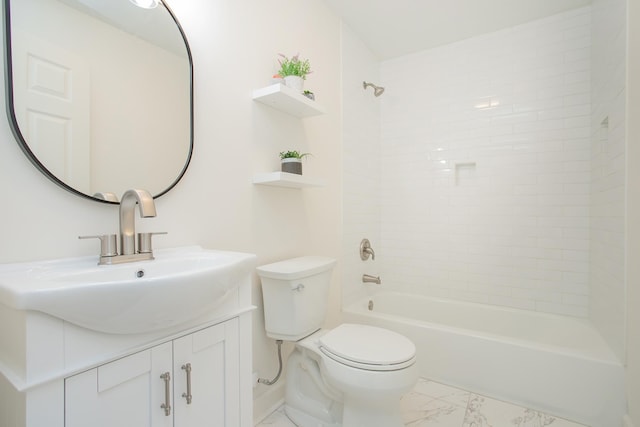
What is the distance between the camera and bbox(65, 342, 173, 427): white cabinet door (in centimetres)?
70

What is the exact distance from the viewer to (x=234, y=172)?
152cm

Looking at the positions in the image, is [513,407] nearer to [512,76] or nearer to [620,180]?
[620,180]

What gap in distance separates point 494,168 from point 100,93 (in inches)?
99.1

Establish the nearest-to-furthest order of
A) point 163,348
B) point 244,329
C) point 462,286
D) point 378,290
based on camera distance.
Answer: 1. point 163,348
2. point 244,329
3. point 462,286
4. point 378,290

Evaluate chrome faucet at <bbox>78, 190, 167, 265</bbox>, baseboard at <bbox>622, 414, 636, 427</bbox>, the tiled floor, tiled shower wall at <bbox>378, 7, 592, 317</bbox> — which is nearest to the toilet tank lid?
chrome faucet at <bbox>78, 190, 167, 265</bbox>

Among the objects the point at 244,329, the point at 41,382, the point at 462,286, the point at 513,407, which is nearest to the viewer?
Answer: the point at 41,382

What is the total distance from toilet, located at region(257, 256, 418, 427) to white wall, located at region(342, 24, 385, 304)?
2.35 ft

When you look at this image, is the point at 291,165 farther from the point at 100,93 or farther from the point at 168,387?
the point at 168,387

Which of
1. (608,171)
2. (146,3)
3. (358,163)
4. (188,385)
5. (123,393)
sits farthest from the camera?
(358,163)

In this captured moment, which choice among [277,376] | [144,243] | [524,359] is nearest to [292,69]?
[144,243]

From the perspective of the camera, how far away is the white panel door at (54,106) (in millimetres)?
894

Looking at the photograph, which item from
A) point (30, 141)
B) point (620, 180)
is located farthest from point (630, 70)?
point (30, 141)

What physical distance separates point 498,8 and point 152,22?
2235mm

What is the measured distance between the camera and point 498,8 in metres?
2.19
